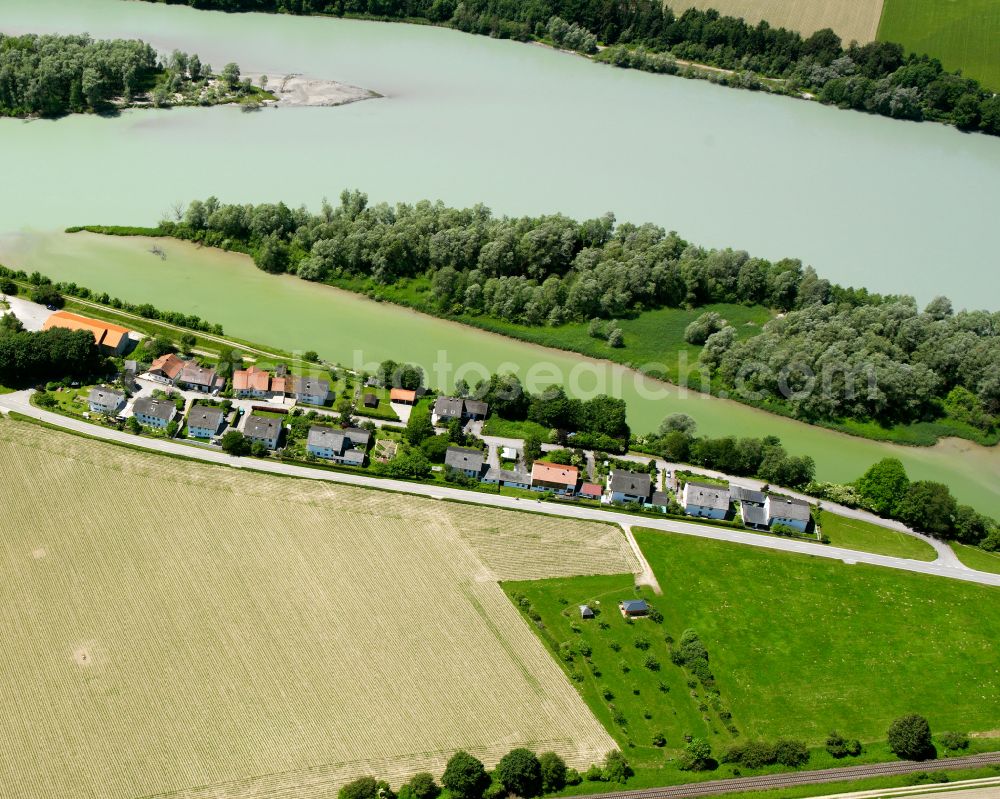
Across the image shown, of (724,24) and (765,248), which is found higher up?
(724,24)

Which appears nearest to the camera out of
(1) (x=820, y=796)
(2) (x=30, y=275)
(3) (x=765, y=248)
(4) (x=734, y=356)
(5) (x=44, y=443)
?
(1) (x=820, y=796)

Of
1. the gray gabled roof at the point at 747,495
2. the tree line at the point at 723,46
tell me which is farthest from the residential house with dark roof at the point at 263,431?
the tree line at the point at 723,46

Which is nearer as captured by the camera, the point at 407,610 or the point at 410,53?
the point at 407,610

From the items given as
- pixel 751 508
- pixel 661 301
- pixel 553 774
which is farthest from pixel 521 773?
pixel 661 301

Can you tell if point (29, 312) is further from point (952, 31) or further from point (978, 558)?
point (952, 31)

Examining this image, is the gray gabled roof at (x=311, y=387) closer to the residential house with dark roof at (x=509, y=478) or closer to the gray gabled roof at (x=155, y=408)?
the gray gabled roof at (x=155, y=408)

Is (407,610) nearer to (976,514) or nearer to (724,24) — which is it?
(976,514)

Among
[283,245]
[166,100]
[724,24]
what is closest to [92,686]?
[283,245]

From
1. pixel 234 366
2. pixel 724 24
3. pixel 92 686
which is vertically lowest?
pixel 92 686
